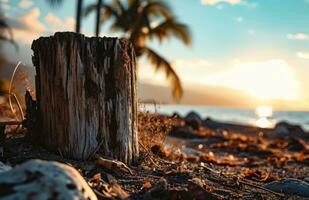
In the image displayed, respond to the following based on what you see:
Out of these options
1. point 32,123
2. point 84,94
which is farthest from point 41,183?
point 32,123

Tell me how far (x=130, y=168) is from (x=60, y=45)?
1318 millimetres

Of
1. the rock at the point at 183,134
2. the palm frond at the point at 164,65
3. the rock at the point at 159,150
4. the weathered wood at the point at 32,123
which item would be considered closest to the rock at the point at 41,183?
the weathered wood at the point at 32,123

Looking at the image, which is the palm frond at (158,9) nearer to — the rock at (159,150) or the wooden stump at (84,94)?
the rock at (159,150)

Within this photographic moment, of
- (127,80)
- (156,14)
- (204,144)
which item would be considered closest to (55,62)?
(127,80)

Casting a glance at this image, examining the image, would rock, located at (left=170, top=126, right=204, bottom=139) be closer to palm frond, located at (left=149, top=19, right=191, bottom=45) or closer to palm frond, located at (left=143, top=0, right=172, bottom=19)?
palm frond, located at (left=149, top=19, right=191, bottom=45)

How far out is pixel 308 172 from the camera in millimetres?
→ 6285

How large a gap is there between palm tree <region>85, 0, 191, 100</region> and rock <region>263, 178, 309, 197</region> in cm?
1506

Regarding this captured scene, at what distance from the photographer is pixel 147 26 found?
1958cm

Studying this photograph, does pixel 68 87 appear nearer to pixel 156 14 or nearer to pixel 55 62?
pixel 55 62

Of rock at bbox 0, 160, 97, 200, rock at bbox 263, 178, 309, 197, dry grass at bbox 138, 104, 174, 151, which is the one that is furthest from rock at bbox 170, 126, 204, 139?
rock at bbox 0, 160, 97, 200

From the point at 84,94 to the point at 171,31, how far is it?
1660cm

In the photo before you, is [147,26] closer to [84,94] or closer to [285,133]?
[285,133]

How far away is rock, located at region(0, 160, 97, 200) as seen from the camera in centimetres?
210

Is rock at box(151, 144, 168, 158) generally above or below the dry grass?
below
